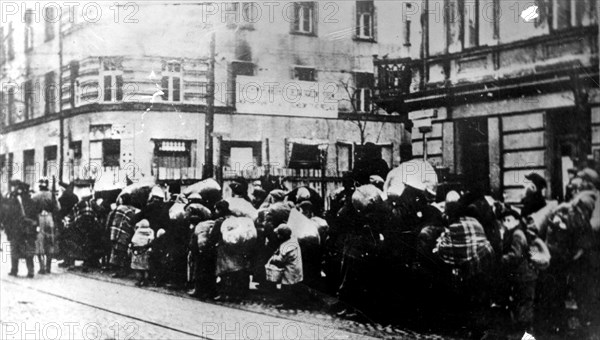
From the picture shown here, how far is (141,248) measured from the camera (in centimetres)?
317

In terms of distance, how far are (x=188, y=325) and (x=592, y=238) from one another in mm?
2337

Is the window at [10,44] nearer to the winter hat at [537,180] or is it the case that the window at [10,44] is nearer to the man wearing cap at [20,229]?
the man wearing cap at [20,229]

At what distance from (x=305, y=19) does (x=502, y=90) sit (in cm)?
120

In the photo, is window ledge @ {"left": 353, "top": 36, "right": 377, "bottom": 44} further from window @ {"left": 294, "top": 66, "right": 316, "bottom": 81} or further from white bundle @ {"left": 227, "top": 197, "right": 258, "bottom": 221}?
white bundle @ {"left": 227, "top": 197, "right": 258, "bottom": 221}

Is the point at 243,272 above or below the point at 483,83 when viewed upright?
below

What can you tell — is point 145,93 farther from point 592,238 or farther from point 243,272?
point 592,238

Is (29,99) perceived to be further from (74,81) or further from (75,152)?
(75,152)

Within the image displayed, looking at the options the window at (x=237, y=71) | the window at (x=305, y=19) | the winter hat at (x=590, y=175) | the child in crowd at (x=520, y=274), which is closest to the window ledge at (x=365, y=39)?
the window at (x=305, y=19)

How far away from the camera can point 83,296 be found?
3.19 metres

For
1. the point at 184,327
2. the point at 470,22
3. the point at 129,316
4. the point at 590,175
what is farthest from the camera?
the point at 129,316

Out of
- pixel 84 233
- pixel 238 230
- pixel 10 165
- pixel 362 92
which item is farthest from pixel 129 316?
pixel 362 92

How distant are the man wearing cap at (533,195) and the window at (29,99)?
3.15m

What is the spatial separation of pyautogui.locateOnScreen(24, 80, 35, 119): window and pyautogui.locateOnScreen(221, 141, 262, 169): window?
4.68ft

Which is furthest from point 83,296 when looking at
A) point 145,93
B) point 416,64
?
point 416,64
